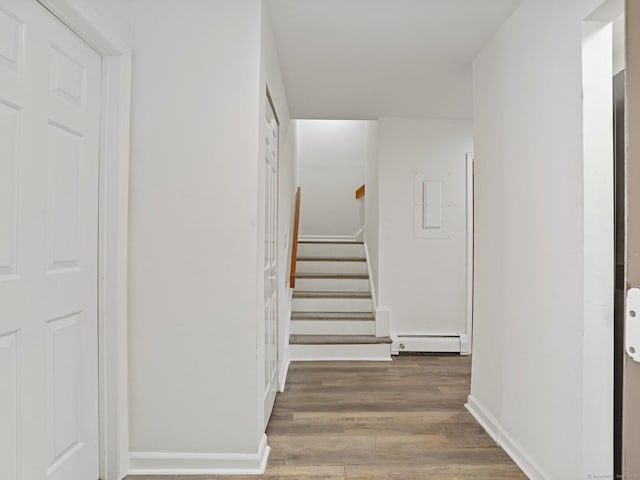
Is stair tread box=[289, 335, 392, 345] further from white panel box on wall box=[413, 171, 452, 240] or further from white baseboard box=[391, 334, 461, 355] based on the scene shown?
white panel box on wall box=[413, 171, 452, 240]

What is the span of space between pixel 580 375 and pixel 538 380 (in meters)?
0.35

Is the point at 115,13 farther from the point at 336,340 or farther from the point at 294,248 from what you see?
the point at 336,340

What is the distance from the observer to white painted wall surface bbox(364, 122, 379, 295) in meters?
4.67

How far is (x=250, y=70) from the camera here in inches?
83.5

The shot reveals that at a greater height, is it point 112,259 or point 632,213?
point 632,213

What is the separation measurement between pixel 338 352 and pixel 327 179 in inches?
128

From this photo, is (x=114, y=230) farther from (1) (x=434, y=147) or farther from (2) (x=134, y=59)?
(1) (x=434, y=147)

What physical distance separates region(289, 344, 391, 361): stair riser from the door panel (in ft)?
11.0

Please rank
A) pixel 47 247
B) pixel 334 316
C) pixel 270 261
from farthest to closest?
pixel 334 316 < pixel 270 261 < pixel 47 247

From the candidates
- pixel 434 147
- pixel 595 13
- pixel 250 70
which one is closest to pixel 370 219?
pixel 434 147

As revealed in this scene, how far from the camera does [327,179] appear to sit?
6750 mm

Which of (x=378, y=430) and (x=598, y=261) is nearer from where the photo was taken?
(x=598, y=261)

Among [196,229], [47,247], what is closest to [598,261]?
[196,229]

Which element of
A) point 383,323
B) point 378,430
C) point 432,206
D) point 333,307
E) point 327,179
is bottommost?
point 378,430
